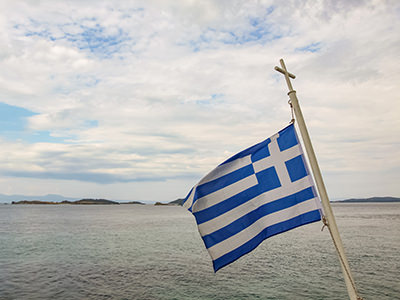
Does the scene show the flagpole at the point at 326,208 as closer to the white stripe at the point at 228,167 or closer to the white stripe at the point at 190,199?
the white stripe at the point at 228,167

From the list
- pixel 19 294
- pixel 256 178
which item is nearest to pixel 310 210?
pixel 256 178

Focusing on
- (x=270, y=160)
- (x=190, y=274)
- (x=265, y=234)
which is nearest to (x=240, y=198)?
(x=265, y=234)

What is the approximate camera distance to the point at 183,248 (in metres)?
40.2

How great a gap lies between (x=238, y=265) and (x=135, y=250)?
16518 millimetres

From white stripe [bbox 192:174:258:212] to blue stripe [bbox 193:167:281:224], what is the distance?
2.5 inches

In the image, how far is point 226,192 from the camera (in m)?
6.41

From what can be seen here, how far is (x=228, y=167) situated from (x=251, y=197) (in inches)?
31.6

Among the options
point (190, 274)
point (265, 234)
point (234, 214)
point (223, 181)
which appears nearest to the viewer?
point (265, 234)

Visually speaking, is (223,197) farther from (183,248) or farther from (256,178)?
(183,248)

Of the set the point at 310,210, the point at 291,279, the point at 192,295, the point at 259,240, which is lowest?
the point at 291,279

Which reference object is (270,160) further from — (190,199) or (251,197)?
(190,199)

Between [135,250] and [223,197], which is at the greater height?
Result: [223,197]

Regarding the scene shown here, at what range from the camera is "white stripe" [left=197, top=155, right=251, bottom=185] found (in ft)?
21.1

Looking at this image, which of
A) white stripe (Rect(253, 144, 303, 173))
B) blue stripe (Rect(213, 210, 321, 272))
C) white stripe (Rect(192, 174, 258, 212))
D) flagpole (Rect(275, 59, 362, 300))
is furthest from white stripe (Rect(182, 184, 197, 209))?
flagpole (Rect(275, 59, 362, 300))
